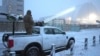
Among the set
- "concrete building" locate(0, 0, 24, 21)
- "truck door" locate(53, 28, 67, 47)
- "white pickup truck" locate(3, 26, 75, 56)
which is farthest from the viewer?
"concrete building" locate(0, 0, 24, 21)

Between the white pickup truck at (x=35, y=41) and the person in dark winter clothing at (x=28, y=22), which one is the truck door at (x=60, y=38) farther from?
the person in dark winter clothing at (x=28, y=22)

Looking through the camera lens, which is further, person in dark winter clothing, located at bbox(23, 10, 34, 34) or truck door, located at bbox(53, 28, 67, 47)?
truck door, located at bbox(53, 28, 67, 47)

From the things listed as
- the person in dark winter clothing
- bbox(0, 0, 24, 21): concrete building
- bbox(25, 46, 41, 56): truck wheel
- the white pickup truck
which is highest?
bbox(0, 0, 24, 21): concrete building

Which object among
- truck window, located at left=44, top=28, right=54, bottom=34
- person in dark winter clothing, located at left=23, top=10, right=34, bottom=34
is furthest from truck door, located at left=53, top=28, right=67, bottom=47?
person in dark winter clothing, located at left=23, top=10, right=34, bottom=34

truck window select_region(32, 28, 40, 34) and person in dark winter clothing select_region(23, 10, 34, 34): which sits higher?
person in dark winter clothing select_region(23, 10, 34, 34)

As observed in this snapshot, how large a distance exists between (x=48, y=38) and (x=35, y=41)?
3.35 feet

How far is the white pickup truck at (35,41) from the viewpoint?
32.0ft

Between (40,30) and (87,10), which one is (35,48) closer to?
(40,30)

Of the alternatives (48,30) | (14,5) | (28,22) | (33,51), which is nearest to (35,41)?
(33,51)

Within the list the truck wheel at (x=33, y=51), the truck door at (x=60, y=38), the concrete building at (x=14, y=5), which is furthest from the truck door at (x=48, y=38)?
the concrete building at (x=14, y=5)

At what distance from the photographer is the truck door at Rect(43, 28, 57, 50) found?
→ 11.0m

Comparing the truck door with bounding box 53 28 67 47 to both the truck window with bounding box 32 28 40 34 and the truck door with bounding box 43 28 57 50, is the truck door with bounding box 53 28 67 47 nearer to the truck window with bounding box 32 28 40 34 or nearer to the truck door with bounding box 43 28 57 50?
the truck door with bounding box 43 28 57 50

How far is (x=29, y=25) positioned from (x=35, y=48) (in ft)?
4.80

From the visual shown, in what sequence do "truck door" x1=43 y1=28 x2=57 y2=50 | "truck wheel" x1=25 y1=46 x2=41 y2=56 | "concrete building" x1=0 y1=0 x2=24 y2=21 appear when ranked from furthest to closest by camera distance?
"concrete building" x1=0 y1=0 x2=24 y2=21 → "truck door" x1=43 y1=28 x2=57 y2=50 → "truck wheel" x1=25 y1=46 x2=41 y2=56
